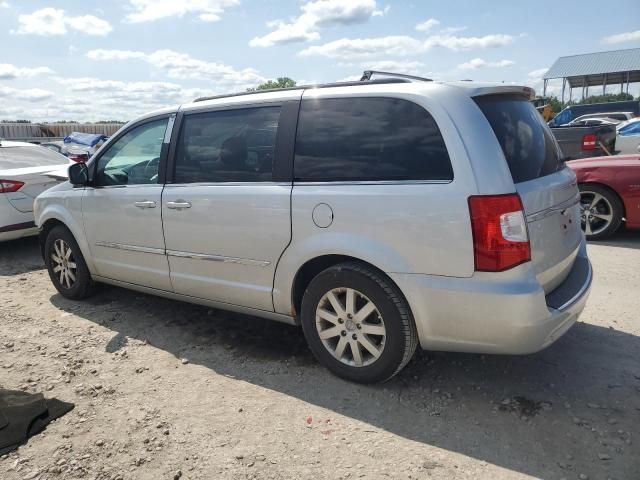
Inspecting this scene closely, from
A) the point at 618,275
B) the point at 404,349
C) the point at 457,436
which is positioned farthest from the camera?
the point at 618,275

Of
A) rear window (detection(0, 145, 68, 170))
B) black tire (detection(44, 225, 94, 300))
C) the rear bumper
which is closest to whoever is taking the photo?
the rear bumper

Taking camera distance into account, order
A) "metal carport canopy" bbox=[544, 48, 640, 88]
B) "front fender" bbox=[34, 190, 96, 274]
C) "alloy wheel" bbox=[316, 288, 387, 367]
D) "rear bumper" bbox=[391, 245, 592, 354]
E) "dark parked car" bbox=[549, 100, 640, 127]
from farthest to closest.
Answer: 1. "metal carport canopy" bbox=[544, 48, 640, 88]
2. "dark parked car" bbox=[549, 100, 640, 127]
3. "front fender" bbox=[34, 190, 96, 274]
4. "alloy wheel" bbox=[316, 288, 387, 367]
5. "rear bumper" bbox=[391, 245, 592, 354]

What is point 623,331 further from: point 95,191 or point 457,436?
point 95,191

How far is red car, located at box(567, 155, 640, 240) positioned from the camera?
6.43 meters

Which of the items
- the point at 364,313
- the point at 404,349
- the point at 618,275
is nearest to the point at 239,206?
the point at 364,313

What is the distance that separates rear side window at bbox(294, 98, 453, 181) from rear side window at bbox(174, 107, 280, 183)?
268 mm

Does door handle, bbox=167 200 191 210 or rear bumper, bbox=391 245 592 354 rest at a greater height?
door handle, bbox=167 200 191 210

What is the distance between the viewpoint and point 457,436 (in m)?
2.73

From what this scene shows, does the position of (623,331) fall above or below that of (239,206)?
below

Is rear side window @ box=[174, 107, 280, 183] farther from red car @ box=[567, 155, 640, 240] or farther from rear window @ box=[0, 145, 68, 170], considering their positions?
red car @ box=[567, 155, 640, 240]

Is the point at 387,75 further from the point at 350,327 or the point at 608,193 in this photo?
the point at 608,193

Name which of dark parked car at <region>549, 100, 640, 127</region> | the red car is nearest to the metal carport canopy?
dark parked car at <region>549, 100, 640, 127</region>

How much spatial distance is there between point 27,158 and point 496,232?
7.12 meters

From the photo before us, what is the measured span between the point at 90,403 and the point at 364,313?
1.79 metres
